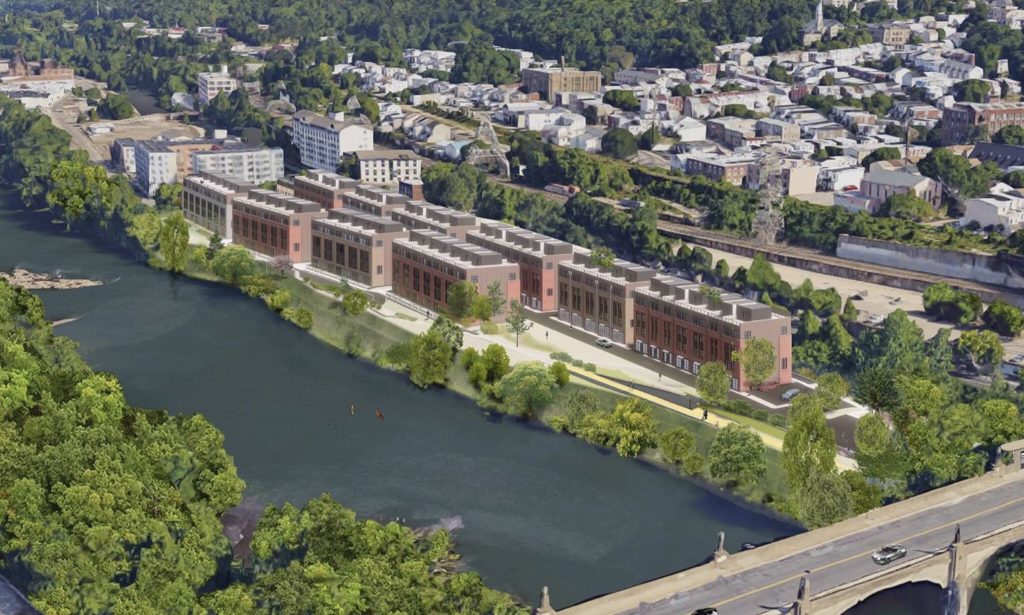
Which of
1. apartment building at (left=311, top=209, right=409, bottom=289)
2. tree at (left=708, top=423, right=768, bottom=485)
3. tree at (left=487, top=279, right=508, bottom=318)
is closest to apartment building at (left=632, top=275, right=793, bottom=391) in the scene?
tree at (left=487, top=279, right=508, bottom=318)

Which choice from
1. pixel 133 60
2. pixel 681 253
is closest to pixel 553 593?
pixel 681 253

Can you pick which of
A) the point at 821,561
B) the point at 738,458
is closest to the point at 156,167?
the point at 738,458

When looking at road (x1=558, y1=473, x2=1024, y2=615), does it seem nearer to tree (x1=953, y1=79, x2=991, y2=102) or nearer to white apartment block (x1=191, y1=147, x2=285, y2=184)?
white apartment block (x1=191, y1=147, x2=285, y2=184)

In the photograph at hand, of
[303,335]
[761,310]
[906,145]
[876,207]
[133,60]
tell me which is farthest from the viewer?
[133,60]

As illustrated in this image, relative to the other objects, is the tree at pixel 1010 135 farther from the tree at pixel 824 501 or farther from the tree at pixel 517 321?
the tree at pixel 824 501

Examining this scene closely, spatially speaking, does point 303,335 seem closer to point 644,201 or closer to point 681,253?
point 681,253

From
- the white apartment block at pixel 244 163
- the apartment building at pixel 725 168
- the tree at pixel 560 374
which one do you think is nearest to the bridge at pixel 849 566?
the tree at pixel 560 374

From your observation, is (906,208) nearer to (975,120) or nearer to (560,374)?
Answer: (975,120)
